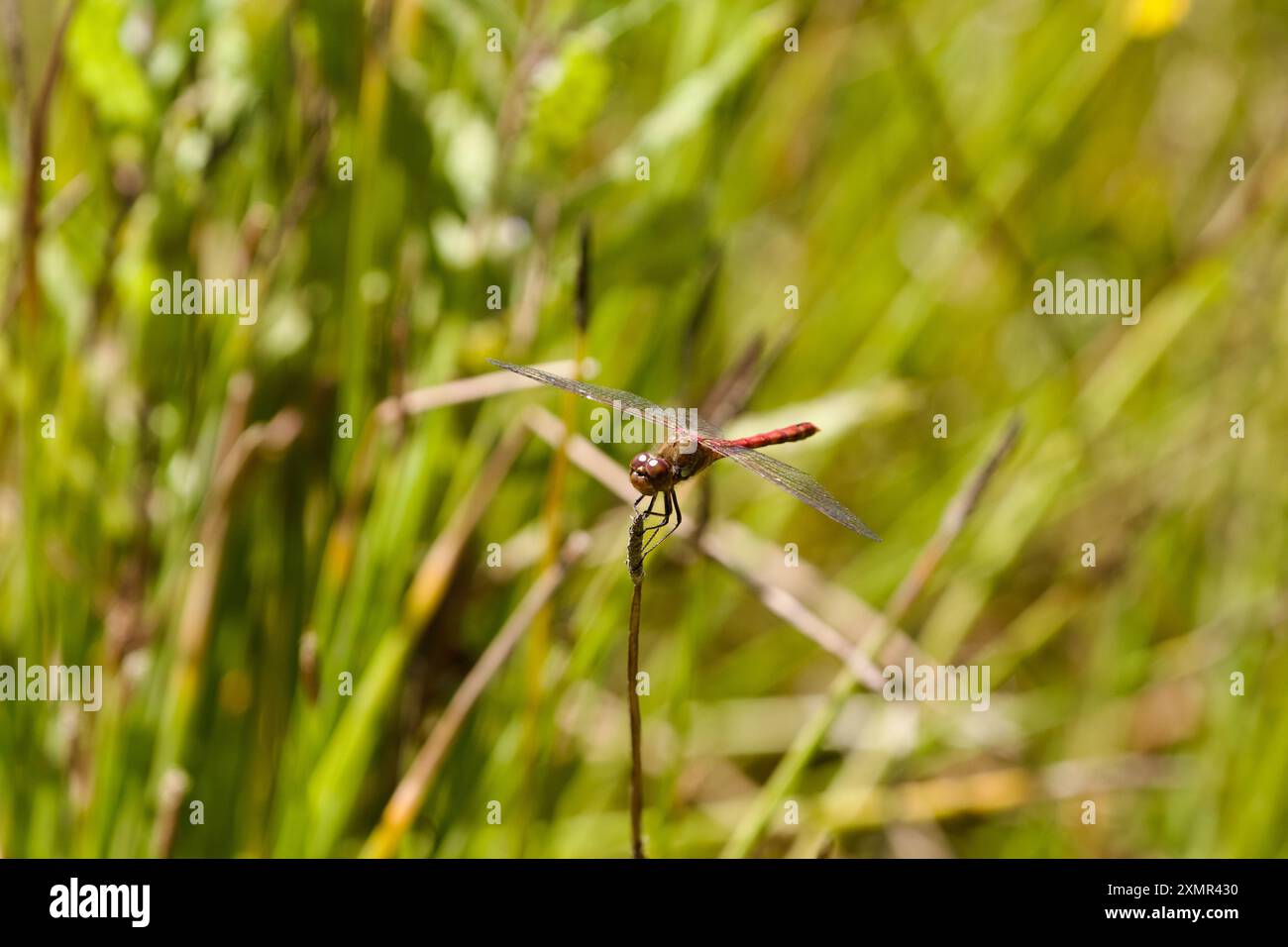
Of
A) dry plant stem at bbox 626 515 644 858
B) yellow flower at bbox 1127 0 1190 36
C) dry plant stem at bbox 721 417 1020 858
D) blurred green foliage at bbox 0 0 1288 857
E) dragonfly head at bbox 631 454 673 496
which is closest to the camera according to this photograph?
dry plant stem at bbox 626 515 644 858

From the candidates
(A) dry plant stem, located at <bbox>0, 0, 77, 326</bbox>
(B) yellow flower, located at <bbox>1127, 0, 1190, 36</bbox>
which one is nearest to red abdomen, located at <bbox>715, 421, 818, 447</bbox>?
(A) dry plant stem, located at <bbox>0, 0, 77, 326</bbox>

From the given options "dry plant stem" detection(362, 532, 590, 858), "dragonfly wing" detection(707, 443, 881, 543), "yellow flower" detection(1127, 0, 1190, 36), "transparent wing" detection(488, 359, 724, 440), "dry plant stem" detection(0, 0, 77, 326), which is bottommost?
"dry plant stem" detection(362, 532, 590, 858)

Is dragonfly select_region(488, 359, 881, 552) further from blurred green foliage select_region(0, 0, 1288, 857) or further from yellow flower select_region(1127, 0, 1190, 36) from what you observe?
yellow flower select_region(1127, 0, 1190, 36)

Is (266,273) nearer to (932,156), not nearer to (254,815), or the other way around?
(254,815)

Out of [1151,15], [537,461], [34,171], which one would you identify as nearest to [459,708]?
[537,461]

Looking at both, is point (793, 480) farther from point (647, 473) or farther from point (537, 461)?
point (537, 461)

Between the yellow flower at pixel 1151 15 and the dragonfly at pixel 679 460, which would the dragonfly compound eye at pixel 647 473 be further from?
the yellow flower at pixel 1151 15
